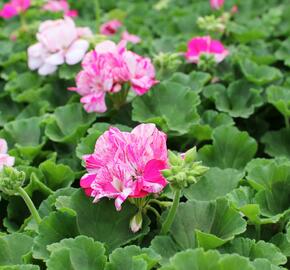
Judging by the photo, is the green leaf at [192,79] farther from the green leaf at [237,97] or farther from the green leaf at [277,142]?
the green leaf at [277,142]

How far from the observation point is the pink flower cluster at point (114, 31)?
2412 millimetres

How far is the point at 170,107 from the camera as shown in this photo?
181cm

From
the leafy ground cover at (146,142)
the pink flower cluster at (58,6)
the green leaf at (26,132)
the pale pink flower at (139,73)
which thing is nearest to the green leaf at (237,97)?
the leafy ground cover at (146,142)

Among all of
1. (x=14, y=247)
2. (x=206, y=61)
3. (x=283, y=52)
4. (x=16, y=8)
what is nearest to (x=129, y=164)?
(x=14, y=247)

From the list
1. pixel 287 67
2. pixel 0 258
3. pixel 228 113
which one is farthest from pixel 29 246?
pixel 287 67

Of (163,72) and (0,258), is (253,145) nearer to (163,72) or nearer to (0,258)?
(163,72)

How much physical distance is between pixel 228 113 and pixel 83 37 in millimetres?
552

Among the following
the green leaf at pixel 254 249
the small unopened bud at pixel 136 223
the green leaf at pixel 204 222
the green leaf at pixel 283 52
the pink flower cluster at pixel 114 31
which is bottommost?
the green leaf at pixel 283 52

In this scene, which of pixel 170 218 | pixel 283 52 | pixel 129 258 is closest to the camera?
pixel 129 258

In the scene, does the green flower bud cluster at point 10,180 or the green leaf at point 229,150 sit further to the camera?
the green leaf at point 229,150

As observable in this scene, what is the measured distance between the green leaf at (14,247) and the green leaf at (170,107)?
52cm

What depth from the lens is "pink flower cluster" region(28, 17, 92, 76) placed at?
6.63ft

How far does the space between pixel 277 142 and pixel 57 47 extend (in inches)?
29.7

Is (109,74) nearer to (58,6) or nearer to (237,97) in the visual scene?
(237,97)
